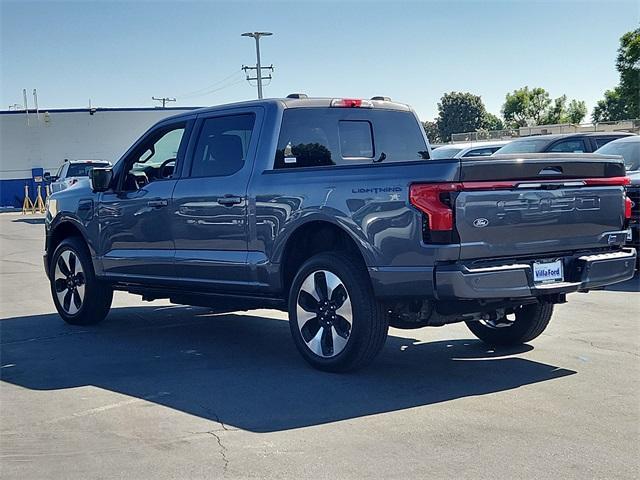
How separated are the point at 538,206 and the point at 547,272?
467 mm

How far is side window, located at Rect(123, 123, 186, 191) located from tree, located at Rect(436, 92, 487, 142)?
79.2 metres

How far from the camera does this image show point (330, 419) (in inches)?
220

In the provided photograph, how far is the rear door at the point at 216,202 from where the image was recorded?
7445 mm

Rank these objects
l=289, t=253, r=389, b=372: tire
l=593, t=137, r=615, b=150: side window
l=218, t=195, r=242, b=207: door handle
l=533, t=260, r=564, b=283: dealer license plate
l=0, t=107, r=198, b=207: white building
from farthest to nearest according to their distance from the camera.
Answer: l=0, t=107, r=198, b=207: white building
l=593, t=137, r=615, b=150: side window
l=218, t=195, r=242, b=207: door handle
l=289, t=253, r=389, b=372: tire
l=533, t=260, r=564, b=283: dealer license plate

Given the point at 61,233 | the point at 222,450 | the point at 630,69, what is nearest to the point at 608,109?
the point at 630,69

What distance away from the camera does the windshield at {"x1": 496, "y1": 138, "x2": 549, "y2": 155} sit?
14484 mm

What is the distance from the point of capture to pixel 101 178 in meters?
8.87

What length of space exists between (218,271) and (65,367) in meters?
1.46

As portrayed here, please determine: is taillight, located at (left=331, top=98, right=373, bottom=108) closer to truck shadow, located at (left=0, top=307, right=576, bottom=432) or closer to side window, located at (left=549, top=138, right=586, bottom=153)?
truck shadow, located at (left=0, top=307, right=576, bottom=432)

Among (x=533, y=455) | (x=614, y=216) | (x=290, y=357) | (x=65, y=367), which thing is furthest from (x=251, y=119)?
(x=533, y=455)

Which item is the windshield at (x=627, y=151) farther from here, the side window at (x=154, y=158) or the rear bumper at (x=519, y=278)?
the side window at (x=154, y=158)

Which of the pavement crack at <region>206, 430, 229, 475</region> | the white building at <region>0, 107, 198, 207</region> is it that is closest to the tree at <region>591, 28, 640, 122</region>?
the white building at <region>0, 107, 198, 207</region>

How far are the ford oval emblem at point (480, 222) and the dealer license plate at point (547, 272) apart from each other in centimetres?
53

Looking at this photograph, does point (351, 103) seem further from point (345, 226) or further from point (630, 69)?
point (630, 69)
